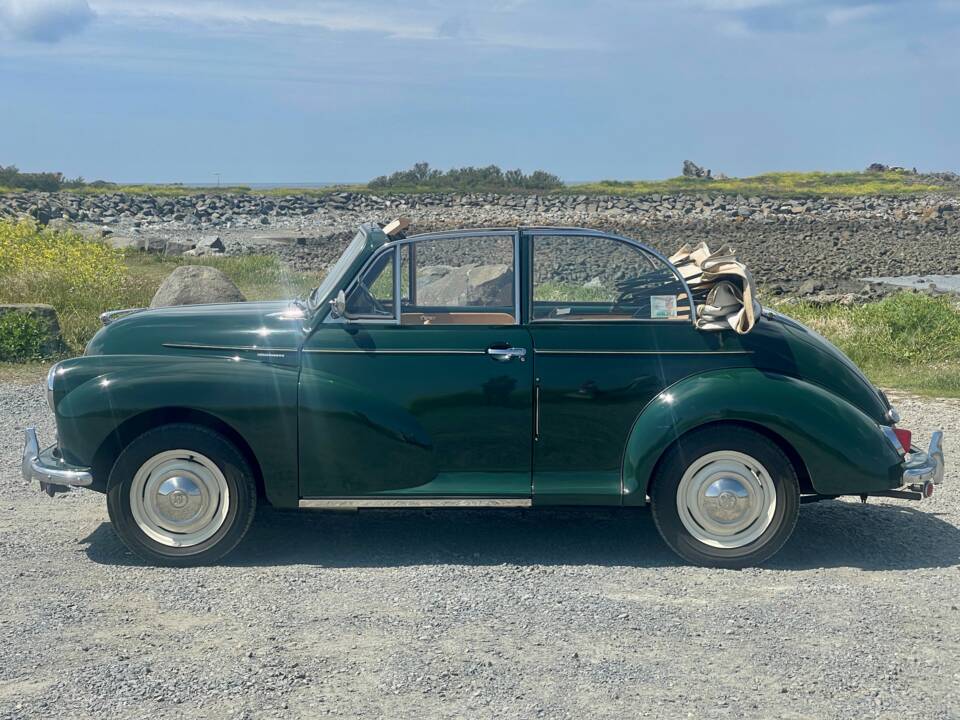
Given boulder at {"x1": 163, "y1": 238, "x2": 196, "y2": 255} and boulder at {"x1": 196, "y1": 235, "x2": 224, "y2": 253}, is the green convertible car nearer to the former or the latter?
boulder at {"x1": 163, "y1": 238, "x2": 196, "y2": 255}

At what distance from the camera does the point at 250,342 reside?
6.29 meters

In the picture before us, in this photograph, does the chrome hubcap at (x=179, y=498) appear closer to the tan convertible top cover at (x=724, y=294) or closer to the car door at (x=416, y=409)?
the car door at (x=416, y=409)

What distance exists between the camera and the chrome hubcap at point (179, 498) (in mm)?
6055

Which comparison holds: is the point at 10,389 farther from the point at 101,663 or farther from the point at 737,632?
the point at 737,632

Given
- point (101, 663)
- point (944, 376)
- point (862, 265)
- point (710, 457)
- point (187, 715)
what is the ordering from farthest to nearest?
point (862, 265)
point (944, 376)
point (710, 457)
point (101, 663)
point (187, 715)

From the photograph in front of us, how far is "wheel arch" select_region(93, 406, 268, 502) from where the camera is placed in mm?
6133

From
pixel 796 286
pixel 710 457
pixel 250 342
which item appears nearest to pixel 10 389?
pixel 250 342

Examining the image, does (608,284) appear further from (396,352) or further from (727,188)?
(727,188)

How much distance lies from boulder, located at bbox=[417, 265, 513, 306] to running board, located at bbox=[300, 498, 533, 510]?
1073 millimetres

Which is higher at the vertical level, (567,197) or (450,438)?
(567,197)

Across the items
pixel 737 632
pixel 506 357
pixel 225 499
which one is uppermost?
pixel 506 357

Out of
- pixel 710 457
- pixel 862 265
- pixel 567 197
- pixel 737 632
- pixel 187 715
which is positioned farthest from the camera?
pixel 567 197

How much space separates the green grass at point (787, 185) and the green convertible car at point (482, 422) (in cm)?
6991

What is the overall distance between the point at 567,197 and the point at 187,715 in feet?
219
